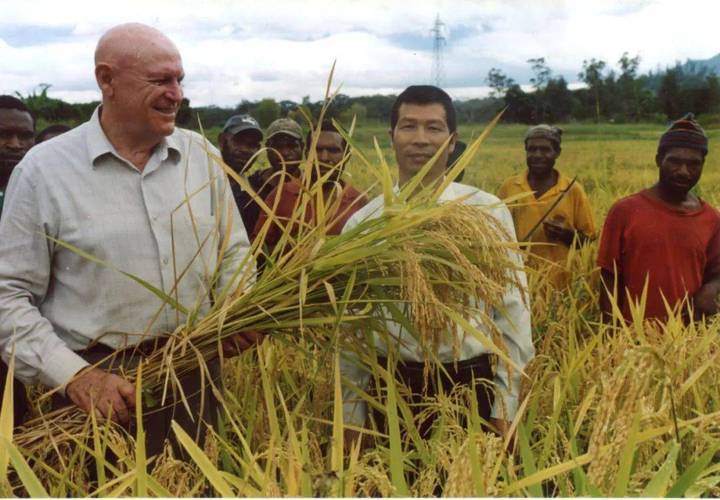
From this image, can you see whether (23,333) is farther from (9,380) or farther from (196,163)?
(196,163)

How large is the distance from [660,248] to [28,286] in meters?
2.24

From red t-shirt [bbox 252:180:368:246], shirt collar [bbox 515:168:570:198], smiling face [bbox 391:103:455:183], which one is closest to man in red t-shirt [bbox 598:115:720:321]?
shirt collar [bbox 515:168:570:198]

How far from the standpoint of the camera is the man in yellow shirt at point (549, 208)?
3.79m

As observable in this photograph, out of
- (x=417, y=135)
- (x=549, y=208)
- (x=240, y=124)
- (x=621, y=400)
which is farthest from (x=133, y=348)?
(x=240, y=124)

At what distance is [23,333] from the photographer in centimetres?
189

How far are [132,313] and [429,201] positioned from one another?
74 centimetres

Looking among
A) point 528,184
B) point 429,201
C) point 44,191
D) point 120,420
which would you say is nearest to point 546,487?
point 429,201

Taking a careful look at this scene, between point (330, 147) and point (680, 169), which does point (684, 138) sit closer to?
point (680, 169)

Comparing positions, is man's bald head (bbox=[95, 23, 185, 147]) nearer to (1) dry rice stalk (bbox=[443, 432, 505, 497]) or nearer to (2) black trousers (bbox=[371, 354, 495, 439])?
(2) black trousers (bbox=[371, 354, 495, 439])

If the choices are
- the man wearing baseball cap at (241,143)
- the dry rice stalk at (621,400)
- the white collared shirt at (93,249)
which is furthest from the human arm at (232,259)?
the man wearing baseball cap at (241,143)

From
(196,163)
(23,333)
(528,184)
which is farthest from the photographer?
(528,184)

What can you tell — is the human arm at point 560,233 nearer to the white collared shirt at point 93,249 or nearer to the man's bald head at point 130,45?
the white collared shirt at point 93,249

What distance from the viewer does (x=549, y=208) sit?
3781 mm

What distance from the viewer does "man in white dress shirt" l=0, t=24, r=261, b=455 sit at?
6.27 feet
